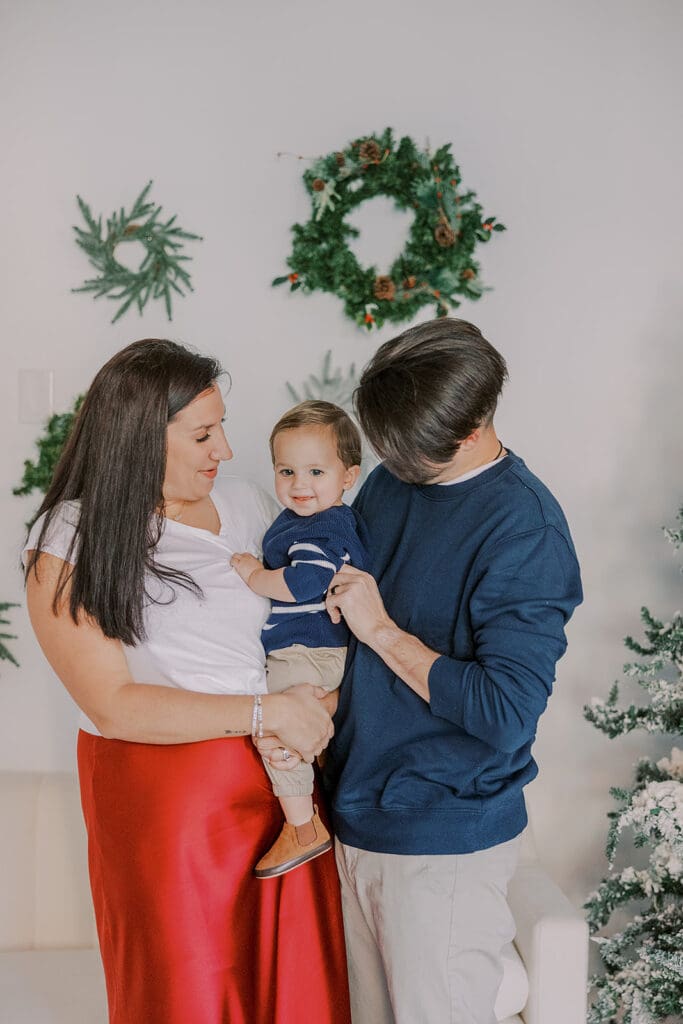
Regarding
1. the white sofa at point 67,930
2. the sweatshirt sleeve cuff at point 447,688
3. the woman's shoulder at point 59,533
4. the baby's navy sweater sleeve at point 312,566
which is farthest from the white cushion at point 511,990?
the woman's shoulder at point 59,533

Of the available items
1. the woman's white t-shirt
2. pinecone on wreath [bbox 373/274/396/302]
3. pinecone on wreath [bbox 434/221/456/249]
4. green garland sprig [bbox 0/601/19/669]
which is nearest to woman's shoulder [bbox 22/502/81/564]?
the woman's white t-shirt

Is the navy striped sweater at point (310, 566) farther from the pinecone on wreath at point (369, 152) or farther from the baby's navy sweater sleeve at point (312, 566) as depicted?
the pinecone on wreath at point (369, 152)

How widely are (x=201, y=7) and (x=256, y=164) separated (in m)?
0.46

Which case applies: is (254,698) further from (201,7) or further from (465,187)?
(201,7)

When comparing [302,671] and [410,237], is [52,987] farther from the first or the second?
[410,237]

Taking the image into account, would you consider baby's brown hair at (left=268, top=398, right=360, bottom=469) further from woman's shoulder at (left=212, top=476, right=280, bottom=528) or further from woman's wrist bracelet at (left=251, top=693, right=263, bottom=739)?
woman's wrist bracelet at (left=251, top=693, right=263, bottom=739)

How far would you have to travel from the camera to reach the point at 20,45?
257 cm

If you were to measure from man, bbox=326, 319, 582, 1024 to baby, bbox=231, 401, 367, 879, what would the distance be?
0.05 meters

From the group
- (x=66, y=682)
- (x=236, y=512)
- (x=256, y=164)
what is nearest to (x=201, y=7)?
(x=256, y=164)

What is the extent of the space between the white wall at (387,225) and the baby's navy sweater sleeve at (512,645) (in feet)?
4.21

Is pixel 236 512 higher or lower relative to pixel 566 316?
lower

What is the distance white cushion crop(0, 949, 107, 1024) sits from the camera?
78.6 inches

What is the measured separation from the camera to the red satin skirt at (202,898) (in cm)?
152

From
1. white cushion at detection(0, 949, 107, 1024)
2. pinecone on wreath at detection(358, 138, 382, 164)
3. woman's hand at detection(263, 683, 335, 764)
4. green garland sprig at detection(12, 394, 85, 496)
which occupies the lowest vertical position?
white cushion at detection(0, 949, 107, 1024)
